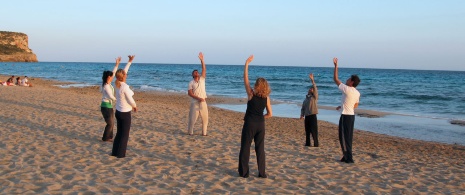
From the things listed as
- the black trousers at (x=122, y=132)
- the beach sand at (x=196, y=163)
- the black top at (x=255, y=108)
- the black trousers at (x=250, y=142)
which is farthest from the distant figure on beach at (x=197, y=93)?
the black top at (x=255, y=108)

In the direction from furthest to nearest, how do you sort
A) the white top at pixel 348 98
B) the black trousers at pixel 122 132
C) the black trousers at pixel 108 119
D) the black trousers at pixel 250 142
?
1. the black trousers at pixel 108 119
2. the white top at pixel 348 98
3. the black trousers at pixel 122 132
4. the black trousers at pixel 250 142

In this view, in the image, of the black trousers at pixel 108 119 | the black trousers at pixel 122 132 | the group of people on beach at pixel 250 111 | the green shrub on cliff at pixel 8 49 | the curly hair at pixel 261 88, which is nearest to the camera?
the curly hair at pixel 261 88

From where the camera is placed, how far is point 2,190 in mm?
5219

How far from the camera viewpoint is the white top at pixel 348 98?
7227mm

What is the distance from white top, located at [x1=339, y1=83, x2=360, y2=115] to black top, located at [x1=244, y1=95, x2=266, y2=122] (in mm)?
1937

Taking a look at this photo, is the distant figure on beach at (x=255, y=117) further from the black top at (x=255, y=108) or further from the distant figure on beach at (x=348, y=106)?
the distant figure on beach at (x=348, y=106)

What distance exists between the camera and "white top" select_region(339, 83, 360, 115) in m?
7.23

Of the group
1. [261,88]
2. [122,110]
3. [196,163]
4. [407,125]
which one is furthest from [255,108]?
[407,125]

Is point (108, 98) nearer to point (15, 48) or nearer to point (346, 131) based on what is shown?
point (346, 131)

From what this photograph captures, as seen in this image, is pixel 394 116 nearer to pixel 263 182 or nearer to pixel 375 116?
pixel 375 116

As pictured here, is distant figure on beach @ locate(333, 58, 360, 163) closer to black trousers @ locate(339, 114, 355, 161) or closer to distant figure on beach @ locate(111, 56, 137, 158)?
black trousers @ locate(339, 114, 355, 161)

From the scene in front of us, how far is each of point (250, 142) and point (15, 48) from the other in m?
150

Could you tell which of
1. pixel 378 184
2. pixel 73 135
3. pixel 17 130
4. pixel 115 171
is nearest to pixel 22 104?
pixel 17 130

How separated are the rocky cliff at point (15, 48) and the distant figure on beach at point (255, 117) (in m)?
139
